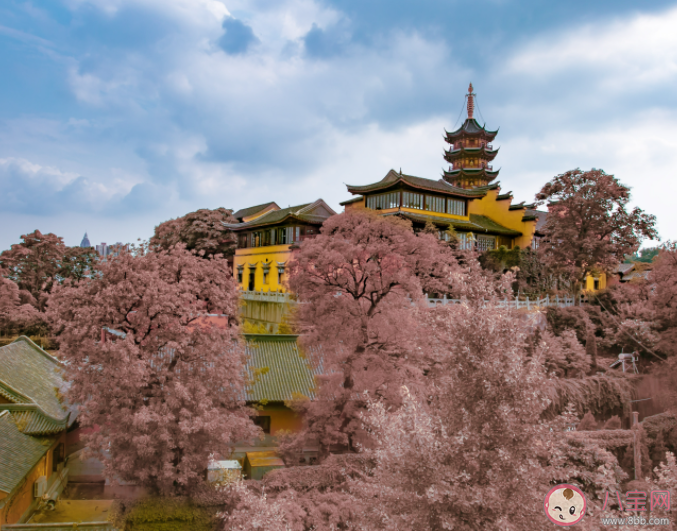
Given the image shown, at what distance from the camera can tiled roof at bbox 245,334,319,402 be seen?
57.7ft

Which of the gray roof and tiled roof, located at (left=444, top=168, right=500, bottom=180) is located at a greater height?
tiled roof, located at (left=444, top=168, right=500, bottom=180)

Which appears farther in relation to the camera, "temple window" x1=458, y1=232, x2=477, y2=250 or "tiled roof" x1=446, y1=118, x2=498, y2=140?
"tiled roof" x1=446, y1=118, x2=498, y2=140

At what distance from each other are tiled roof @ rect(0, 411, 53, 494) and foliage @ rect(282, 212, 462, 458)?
7.03 metres

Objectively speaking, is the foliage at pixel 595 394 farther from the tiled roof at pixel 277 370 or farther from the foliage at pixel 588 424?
the tiled roof at pixel 277 370

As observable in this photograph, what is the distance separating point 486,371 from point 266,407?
1232 centimetres

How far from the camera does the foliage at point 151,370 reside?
35.9ft

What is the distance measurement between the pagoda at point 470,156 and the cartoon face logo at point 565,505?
140 feet

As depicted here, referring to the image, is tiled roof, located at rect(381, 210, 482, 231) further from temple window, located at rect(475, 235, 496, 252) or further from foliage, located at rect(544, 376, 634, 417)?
foliage, located at rect(544, 376, 634, 417)

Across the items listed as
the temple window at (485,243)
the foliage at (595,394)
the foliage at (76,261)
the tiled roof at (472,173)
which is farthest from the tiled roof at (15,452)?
the tiled roof at (472,173)

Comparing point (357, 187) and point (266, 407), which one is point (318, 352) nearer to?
point (266, 407)

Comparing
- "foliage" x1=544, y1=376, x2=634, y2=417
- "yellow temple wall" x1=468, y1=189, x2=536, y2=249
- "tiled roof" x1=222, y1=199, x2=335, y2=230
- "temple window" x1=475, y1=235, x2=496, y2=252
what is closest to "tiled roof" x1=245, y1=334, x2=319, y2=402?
"foliage" x1=544, y1=376, x2=634, y2=417

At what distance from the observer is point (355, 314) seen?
47.1 feet

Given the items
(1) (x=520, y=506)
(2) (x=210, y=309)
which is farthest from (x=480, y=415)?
(2) (x=210, y=309)

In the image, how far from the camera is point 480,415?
268 inches
